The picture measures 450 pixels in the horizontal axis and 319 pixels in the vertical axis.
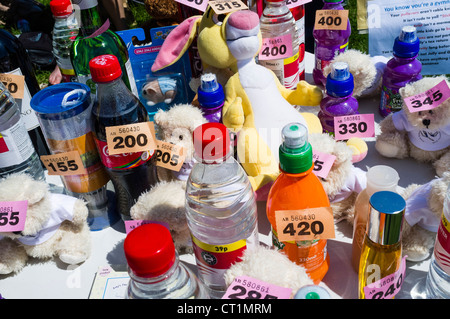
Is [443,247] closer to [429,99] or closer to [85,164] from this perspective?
[429,99]

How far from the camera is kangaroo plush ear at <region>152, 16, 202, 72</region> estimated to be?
1252 mm

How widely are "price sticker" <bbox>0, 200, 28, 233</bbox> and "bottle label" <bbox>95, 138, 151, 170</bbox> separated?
193mm

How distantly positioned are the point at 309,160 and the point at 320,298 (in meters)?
0.26

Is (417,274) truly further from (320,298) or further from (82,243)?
(82,243)

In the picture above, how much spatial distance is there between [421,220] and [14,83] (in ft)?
3.30

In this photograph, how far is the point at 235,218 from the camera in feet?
2.73

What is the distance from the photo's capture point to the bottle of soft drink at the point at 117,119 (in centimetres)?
92

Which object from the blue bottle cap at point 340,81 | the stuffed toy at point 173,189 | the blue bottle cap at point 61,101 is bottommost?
the stuffed toy at point 173,189

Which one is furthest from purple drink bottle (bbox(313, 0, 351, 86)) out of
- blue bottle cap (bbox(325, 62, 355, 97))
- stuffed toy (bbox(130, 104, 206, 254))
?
stuffed toy (bbox(130, 104, 206, 254))

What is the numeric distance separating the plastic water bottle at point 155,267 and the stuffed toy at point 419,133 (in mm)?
740

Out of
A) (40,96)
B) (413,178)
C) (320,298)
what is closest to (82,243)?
(40,96)

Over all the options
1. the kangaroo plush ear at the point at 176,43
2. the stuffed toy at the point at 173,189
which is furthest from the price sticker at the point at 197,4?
the stuffed toy at the point at 173,189

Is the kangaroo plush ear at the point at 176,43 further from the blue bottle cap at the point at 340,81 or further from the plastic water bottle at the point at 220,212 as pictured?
the plastic water bottle at the point at 220,212

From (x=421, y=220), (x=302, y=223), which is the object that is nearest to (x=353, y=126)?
(x=421, y=220)
